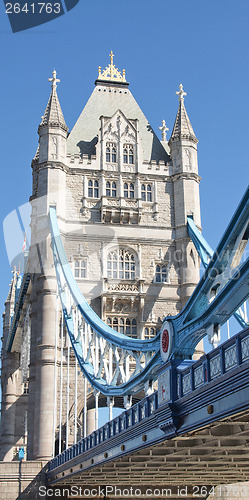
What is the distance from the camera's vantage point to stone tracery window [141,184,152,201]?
3944 centimetres

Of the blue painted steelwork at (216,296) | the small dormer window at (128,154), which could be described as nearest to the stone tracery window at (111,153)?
the small dormer window at (128,154)

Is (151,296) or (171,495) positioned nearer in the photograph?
(171,495)

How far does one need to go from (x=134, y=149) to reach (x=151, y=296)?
27.7 feet

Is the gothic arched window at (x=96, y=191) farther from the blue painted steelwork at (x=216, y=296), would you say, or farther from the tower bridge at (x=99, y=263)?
the blue painted steelwork at (x=216, y=296)

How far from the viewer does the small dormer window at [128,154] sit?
40.1 m

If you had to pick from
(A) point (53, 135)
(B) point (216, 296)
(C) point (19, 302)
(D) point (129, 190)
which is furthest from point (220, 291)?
(C) point (19, 302)

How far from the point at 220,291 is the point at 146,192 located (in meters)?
26.1

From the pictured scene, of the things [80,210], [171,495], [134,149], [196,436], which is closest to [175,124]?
[134,149]

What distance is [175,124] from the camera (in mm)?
40844

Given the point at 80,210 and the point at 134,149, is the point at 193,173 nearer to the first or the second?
the point at 134,149

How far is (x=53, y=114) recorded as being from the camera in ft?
130

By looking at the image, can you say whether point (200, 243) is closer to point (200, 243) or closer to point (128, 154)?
point (200, 243)

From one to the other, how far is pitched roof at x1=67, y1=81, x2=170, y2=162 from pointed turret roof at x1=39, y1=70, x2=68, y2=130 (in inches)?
53.3

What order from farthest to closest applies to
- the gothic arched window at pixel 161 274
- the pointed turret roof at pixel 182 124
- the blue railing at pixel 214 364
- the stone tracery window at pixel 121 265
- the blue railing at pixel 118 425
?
the pointed turret roof at pixel 182 124 < the gothic arched window at pixel 161 274 < the stone tracery window at pixel 121 265 < the blue railing at pixel 118 425 < the blue railing at pixel 214 364
